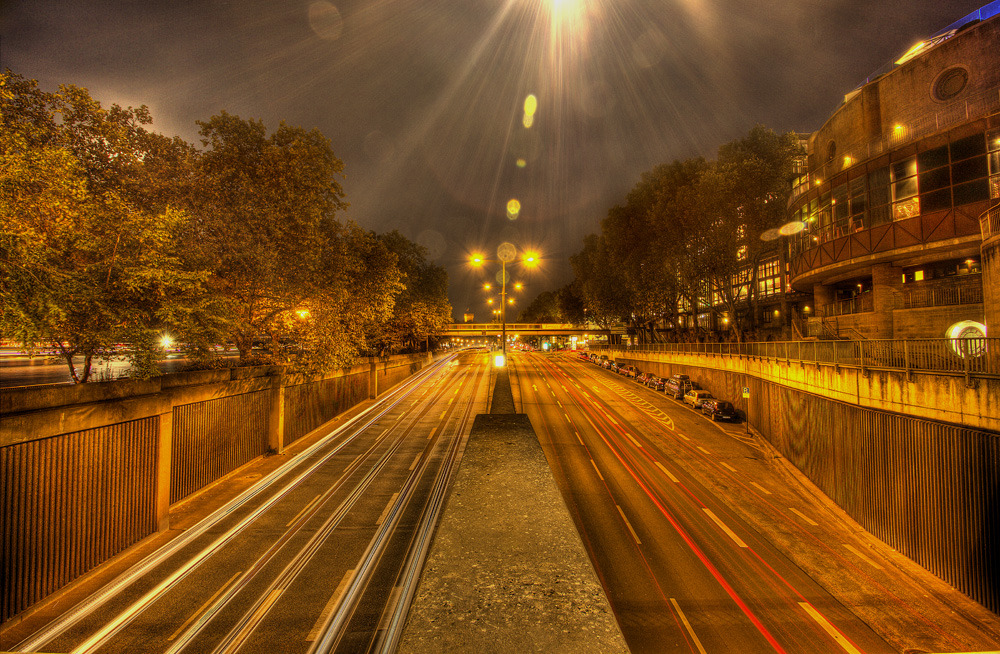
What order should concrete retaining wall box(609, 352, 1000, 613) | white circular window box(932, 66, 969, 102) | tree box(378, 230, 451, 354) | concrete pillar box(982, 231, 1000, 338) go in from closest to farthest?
concrete retaining wall box(609, 352, 1000, 613), concrete pillar box(982, 231, 1000, 338), white circular window box(932, 66, 969, 102), tree box(378, 230, 451, 354)

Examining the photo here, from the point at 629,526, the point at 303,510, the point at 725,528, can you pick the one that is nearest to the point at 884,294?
the point at 725,528

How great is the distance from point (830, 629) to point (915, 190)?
23058mm

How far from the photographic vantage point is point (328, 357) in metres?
16.4

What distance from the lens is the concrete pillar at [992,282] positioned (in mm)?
10914

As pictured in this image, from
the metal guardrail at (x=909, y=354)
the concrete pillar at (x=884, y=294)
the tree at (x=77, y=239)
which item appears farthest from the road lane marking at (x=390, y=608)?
the concrete pillar at (x=884, y=294)

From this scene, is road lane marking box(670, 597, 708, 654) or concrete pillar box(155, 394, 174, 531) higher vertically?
concrete pillar box(155, 394, 174, 531)

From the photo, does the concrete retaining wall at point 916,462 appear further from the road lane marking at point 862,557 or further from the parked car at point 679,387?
the parked car at point 679,387

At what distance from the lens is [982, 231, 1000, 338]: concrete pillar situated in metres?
10.9

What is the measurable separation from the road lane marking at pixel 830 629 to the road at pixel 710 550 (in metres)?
0.02

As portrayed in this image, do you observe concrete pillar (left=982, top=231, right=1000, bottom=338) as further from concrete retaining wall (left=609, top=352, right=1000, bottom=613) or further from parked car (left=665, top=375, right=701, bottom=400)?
parked car (left=665, top=375, right=701, bottom=400)

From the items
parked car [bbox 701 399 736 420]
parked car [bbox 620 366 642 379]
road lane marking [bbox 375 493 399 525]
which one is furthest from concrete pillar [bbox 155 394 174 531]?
parked car [bbox 620 366 642 379]

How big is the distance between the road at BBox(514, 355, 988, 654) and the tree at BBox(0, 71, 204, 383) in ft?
38.6

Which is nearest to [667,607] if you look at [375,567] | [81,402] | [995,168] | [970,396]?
[375,567]

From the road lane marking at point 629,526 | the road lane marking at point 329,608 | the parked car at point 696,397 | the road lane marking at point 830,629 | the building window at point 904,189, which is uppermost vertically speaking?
the building window at point 904,189
